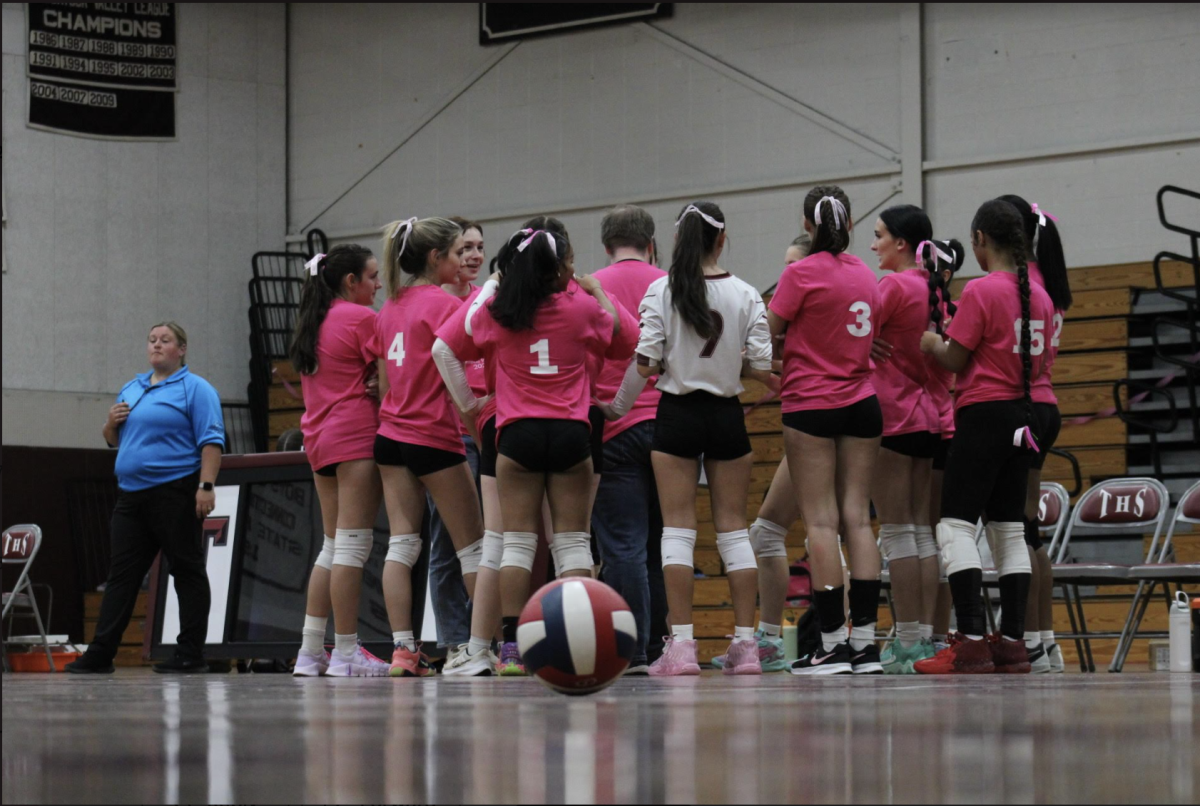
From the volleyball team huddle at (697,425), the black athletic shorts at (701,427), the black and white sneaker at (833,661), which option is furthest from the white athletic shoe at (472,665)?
the black and white sneaker at (833,661)

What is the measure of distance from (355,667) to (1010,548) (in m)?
2.43

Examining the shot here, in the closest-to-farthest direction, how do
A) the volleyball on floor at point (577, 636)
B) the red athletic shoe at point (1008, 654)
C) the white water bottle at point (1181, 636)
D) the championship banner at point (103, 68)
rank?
the volleyball on floor at point (577, 636) < the red athletic shoe at point (1008, 654) < the white water bottle at point (1181, 636) < the championship banner at point (103, 68)

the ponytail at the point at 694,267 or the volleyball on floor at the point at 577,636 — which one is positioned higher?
the ponytail at the point at 694,267

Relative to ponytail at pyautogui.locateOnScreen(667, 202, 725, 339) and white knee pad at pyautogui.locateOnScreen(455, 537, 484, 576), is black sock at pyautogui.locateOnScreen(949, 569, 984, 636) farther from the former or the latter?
white knee pad at pyautogui.locateOnScreen(455, 537, 484, 576)

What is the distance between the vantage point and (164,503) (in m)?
7.22

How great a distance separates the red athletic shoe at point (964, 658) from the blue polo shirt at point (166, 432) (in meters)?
3.59

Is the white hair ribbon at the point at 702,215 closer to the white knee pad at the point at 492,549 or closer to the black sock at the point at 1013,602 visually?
the white knee pad at the point at 492,549

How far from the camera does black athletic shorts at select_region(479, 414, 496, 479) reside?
5.63 m

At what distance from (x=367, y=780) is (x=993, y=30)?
12.3 metres

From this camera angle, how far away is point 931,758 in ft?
6.83

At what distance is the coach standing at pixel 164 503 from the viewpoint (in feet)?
23.5

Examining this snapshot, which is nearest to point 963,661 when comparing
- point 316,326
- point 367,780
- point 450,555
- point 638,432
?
point 638,432

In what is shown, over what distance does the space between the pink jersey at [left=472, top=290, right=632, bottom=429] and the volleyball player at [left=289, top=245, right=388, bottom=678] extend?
784 millimetres

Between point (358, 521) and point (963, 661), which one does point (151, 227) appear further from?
point (963, 661)
